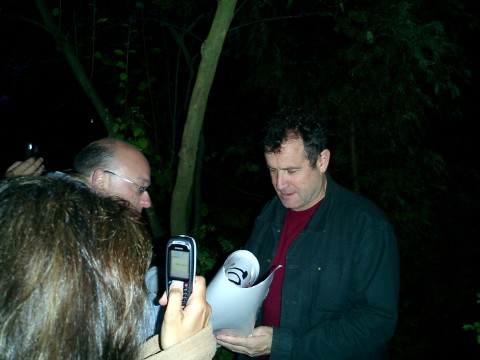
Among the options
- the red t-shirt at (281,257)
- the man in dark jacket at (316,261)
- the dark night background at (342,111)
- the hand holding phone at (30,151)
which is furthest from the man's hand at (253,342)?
the dark night background at (342,111)

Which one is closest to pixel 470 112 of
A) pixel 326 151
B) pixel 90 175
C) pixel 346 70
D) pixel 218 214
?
pixel 346 70

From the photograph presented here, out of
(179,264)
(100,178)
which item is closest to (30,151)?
(100,178)

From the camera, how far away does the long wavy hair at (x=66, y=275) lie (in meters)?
0.95

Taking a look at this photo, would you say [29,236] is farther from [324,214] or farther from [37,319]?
Result: [324,214]

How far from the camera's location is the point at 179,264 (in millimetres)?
1318

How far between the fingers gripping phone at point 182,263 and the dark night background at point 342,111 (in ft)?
9.28

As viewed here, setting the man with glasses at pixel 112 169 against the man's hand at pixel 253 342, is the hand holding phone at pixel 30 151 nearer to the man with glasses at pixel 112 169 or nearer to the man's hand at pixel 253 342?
the man with glasses at pixel 112 169

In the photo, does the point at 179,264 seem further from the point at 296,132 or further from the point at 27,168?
the point at 27,168

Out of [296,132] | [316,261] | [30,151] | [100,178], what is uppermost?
[296,132]

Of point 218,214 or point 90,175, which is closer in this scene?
point 90,175

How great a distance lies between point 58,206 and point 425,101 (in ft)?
14.1

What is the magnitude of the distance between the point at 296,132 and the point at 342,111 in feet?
8.26

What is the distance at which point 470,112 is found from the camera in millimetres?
6574

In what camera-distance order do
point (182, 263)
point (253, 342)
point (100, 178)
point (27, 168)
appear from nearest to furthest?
point (182, 263) < point (253, 342) < point (100, 178) < point (27, 168)
